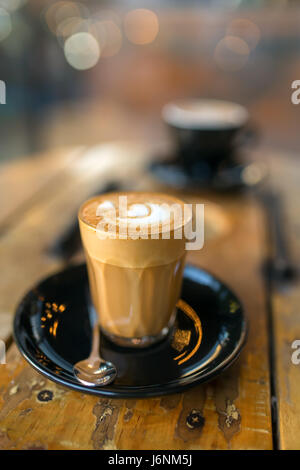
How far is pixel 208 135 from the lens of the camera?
863 millimetres

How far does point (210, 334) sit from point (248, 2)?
8.83 feet

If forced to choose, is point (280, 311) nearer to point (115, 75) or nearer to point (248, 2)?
point (248, 2)

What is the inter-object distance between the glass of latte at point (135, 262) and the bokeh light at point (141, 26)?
266 centimetres

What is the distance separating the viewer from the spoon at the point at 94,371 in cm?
37

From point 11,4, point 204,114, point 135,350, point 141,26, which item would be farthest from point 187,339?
point 11,4

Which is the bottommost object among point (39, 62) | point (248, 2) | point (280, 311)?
point (280, 311)

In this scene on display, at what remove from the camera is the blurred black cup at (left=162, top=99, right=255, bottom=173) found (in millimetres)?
865

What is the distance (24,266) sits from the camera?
2.05 ft

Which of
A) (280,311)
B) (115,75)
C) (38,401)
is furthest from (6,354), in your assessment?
(115,75)

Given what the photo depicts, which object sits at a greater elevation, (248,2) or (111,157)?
(248,2)

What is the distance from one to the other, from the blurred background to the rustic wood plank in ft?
5.98

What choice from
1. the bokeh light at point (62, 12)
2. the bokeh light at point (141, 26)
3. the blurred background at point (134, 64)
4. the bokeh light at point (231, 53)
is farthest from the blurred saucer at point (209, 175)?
the bokeh light at point (62, 12)

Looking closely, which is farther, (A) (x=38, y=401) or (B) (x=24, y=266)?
(B) (x=24, y=266)

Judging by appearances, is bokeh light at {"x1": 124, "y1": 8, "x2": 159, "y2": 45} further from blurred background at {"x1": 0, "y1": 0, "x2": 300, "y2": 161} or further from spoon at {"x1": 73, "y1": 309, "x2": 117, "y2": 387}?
spoon at {"x1": 73, "y1": 309, "x2": 117, "y2": 387}
